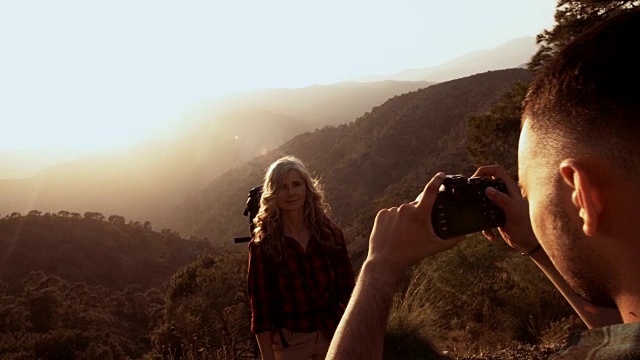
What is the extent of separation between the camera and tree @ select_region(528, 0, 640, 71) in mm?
10266

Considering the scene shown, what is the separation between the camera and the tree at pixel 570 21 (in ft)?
33.7

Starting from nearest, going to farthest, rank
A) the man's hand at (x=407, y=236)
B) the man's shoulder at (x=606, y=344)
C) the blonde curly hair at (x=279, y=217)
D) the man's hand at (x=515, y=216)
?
the man's shoulder at (x=606, y=344) → the man's hand at (x=407, y=236) → the man's hand at (x=515, y=216) → the blonde curly hair at (x=279, y=217)

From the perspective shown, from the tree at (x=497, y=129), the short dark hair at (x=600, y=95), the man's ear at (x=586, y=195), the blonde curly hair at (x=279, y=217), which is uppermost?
the short dark hair at (x=600, y=95)

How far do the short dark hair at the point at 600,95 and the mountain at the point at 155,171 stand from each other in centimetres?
8473

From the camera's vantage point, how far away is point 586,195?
2.88 ft

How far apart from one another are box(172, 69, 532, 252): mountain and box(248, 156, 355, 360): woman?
3328cm

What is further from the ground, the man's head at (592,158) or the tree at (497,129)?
the man's head at (592,158)

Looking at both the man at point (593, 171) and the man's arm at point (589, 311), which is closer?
the man at point (593, 171)

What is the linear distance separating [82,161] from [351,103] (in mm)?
85852

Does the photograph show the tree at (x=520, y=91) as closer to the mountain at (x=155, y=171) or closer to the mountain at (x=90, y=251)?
the mountain at (x=90, y=251)

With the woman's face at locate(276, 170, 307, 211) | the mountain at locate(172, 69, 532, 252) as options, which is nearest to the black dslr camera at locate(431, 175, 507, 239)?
the woman's face at locate(276, 170, 307, 211)

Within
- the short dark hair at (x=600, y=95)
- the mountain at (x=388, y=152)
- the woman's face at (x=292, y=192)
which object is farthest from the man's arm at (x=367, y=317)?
the mountain at (x=388, y=152)

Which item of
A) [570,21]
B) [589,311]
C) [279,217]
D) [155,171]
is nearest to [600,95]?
[589,311]

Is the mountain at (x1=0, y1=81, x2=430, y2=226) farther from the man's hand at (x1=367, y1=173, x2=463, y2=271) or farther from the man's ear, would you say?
the man's ear
